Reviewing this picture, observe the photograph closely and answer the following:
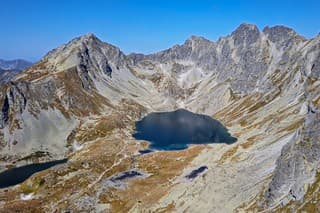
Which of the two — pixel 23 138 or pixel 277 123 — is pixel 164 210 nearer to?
pixel 277 123

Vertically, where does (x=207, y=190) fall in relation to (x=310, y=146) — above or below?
below

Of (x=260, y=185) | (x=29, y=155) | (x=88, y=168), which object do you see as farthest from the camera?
(x=29, y=155)

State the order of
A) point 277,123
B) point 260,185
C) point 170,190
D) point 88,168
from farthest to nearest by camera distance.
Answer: point 277,123
point 88,168
point 170,190
point 260,185

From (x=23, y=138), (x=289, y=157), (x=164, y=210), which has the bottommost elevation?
(x=164, y=210)

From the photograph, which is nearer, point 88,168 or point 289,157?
point 289,157

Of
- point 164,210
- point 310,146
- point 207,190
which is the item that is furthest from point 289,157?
point 164,210

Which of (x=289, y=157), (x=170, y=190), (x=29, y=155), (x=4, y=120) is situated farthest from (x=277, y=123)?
(x=4, y=120)
